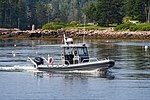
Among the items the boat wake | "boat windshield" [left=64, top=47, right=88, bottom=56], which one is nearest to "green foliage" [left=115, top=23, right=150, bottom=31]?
the boat wake

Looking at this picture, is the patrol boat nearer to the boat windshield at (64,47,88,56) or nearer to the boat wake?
the boat windshield at (64,47,88,56)

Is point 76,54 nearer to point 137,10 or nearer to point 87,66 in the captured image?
point 87,66

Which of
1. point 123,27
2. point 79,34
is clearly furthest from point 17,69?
point 123,27

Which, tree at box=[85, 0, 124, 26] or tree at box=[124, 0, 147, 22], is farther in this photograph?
tree at box=[124, 0, 147, 22]

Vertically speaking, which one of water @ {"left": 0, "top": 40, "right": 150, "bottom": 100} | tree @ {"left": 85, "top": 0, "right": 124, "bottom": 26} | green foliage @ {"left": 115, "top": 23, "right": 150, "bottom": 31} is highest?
tree @ {"left": 85, "top": 0, "right": 124, "bottom": 26}

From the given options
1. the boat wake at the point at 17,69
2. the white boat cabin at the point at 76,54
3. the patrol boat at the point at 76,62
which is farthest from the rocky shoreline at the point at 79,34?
the white boat cabin at the point at 76,54

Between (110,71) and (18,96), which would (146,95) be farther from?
(110,71)

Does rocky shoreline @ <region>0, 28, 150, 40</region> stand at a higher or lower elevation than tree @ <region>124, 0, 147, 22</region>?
lower

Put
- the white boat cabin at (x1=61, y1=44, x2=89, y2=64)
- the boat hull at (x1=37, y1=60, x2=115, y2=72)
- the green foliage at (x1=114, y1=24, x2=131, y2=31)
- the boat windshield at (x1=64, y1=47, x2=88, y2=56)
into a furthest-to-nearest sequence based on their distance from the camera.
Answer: the green foliage at (x1=114, y1=24, x2=131, y2=31) → the boat windshield at (x1=64, y1=47, x2=88, y2=56) → the white boat cabin at (x1=61, y1=44, x2=89, y2=64) → the boat hull at (x1=37, y1=60, x2=115, y2=72)

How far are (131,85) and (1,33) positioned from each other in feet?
400

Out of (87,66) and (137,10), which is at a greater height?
(137,10)

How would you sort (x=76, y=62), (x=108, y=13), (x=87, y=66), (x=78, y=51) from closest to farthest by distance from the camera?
1. (x=87, y=66)
2. (x=76, y=62)
3. (x=78, y=51)
4. (x=108, y=13)

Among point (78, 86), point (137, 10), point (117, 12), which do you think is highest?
point (137, 10)

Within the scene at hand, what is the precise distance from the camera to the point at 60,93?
4284cm
